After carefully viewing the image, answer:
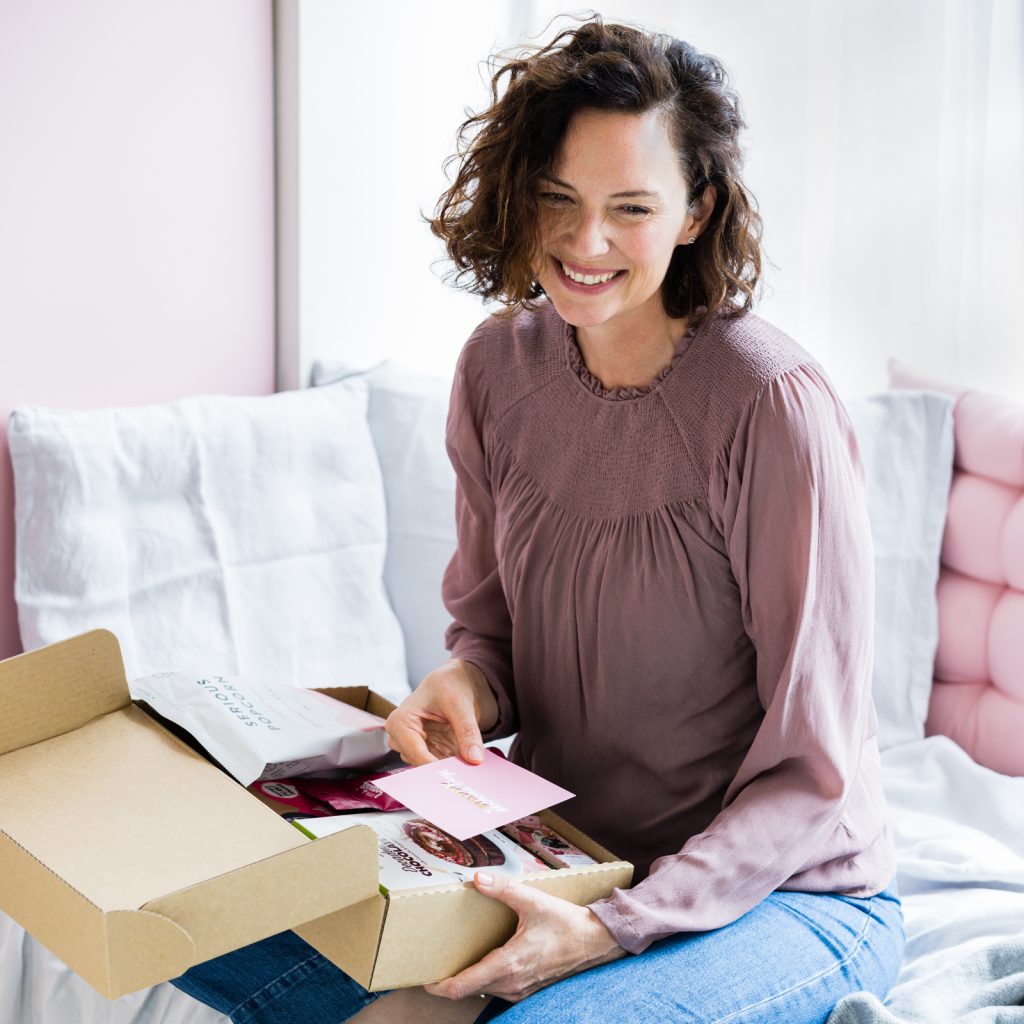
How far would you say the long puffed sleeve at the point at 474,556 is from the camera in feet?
4.46

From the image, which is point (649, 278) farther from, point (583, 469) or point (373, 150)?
point (373, 150)

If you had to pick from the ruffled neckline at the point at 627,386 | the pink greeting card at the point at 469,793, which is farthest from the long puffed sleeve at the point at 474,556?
the pink greeting card at the point at 469,793

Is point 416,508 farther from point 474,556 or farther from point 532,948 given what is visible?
point 532,948

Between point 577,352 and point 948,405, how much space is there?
2.35 feet

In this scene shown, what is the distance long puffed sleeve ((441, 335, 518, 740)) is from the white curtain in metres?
0.55

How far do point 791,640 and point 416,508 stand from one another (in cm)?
84

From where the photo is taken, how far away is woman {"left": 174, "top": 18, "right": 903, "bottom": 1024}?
103cm

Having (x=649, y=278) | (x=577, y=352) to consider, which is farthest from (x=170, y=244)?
(x=649, y=278)

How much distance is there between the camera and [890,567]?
174 cm

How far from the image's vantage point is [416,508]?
5.99 feet

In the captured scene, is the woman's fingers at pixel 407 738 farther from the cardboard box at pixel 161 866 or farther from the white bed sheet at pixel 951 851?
the white bed sheet at pixel 951 851

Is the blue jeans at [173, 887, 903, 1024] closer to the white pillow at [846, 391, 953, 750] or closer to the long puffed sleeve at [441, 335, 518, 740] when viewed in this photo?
the long puffed sleeve at [441, 335, 518, 740]

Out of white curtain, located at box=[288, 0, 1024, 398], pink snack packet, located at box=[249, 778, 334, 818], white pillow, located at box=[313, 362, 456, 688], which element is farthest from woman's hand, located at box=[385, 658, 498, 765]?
white curtain, located at box=[288, 0, 1024, 398]

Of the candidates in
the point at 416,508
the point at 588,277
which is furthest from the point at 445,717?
the point at 416,508
